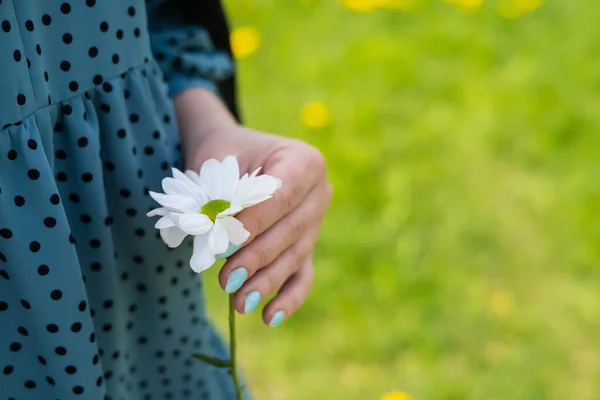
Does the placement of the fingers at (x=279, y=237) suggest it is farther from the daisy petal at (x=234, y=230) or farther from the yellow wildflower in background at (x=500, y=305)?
the yellow wildflower in background at (x=500, y=305)

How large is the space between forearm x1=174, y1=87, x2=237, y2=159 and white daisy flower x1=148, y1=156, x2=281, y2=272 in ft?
0.61

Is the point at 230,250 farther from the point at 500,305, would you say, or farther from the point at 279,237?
the point at 500,305

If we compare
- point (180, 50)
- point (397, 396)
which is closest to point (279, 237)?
point (180, 50)

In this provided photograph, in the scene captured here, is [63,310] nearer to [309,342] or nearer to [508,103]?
[309,342]

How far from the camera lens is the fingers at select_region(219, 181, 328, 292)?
1.71 feet

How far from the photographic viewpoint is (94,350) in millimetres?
577

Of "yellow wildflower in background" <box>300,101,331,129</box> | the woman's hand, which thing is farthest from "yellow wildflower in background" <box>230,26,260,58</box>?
A: the woman's hand

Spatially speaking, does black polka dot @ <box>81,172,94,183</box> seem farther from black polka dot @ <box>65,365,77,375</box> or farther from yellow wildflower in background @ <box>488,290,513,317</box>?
yellow wildflower in background @ <box>488,290,513,317</box>

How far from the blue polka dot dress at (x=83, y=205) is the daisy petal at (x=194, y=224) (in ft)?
0.46

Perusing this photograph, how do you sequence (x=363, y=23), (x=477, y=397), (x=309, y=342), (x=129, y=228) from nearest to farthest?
1. (x=129, y=228)
2. (x=477, y=397)
3. (x=309, y=342)
4. (x=363, y=23)

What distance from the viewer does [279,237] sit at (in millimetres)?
574

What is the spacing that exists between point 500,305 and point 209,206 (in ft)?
3.14

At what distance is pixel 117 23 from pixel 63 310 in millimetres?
236

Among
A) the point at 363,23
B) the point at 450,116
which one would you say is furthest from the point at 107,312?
the point at 363,23
